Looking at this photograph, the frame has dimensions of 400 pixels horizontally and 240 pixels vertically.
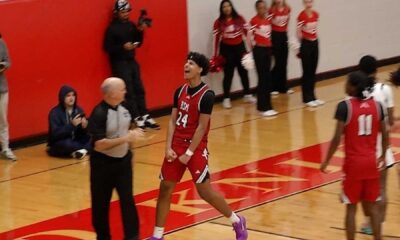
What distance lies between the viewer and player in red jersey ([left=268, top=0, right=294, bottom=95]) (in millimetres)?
17516

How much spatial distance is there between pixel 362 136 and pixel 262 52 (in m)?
8.04

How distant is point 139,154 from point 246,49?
425 centimetres

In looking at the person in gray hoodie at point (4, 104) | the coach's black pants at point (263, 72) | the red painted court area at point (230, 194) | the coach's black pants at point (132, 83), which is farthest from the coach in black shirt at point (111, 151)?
the coach's black pants at point (263, 72)

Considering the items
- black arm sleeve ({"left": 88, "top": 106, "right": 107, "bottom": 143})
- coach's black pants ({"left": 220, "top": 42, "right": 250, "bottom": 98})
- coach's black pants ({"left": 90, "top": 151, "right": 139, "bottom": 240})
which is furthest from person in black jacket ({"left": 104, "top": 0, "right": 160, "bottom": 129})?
black arm sleeve ({"left": 88, "top": 106, "right": 107, "bottom": 143})

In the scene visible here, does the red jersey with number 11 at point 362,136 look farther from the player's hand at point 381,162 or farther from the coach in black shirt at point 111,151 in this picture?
the coach in black shirt at point 111,151

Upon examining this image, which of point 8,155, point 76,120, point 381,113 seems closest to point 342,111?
point 381,113

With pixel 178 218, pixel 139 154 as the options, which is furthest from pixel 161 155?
pixel 178 218

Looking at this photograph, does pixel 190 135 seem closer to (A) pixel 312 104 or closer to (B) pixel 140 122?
(B) pixel 140 122

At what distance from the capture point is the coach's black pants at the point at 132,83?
15.4m

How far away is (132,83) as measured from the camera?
15562 millimetres

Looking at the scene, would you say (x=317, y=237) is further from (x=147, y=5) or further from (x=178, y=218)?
(x=147, y=5)

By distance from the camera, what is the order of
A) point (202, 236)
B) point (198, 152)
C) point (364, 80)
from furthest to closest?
point (202, 236)
point (198, 152)
point (364, 80)

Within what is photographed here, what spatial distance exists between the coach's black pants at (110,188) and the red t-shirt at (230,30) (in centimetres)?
846

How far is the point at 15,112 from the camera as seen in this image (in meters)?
14.3
